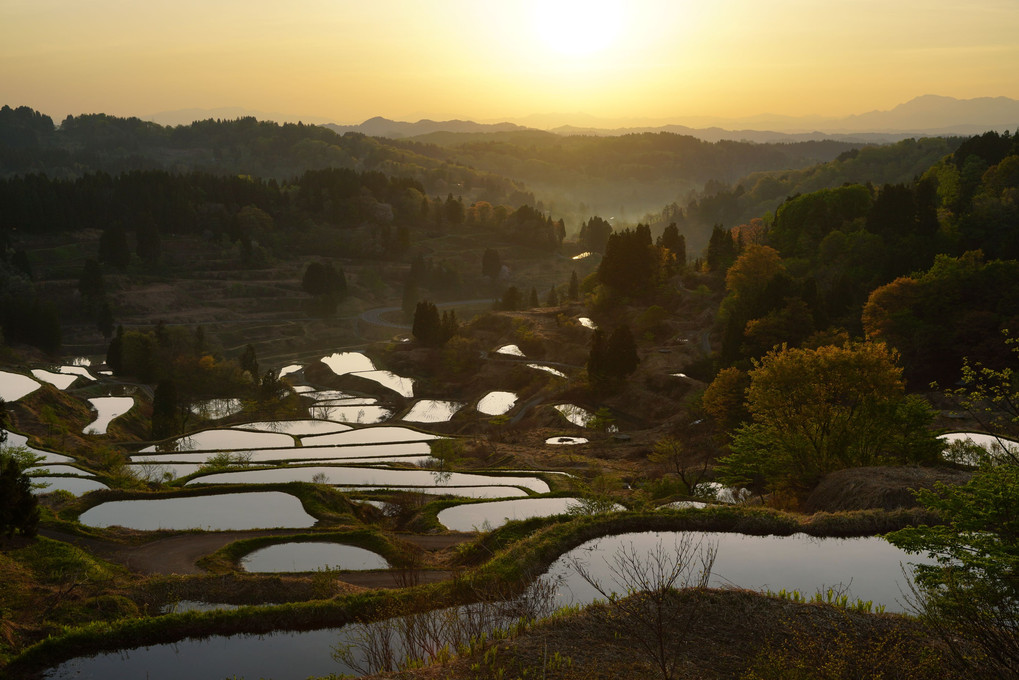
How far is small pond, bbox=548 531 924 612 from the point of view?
68.1ft

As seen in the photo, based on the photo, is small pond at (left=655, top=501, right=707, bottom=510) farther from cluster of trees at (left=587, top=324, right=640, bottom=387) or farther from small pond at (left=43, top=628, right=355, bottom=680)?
cluster of trees at (left=587, top=324, right=640, bottom=387)

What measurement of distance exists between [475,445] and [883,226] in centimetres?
6143

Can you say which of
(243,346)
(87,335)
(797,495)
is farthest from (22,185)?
(797,495)

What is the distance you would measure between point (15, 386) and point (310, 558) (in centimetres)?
6508

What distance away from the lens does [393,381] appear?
106 metres

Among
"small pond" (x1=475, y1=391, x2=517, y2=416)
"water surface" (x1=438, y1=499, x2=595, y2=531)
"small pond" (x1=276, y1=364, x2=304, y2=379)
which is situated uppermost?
"water surface" (x1=438, y1=499, x2=595, y2=531)

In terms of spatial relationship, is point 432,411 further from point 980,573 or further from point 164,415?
point 980,573

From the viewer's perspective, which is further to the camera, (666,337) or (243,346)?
(243,346)

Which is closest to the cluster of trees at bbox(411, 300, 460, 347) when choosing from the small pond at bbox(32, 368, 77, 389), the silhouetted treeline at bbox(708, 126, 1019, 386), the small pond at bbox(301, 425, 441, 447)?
the silhouetted treeline at bbox(708, 126, 1019, 386)

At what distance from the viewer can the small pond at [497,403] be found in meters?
83.9

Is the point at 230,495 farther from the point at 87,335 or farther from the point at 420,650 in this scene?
the point at 87,335

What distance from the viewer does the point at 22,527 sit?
86.6 ft

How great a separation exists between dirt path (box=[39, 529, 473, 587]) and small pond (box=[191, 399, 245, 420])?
59.1m

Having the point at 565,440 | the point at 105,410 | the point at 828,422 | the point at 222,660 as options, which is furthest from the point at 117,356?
the point at 828,422
